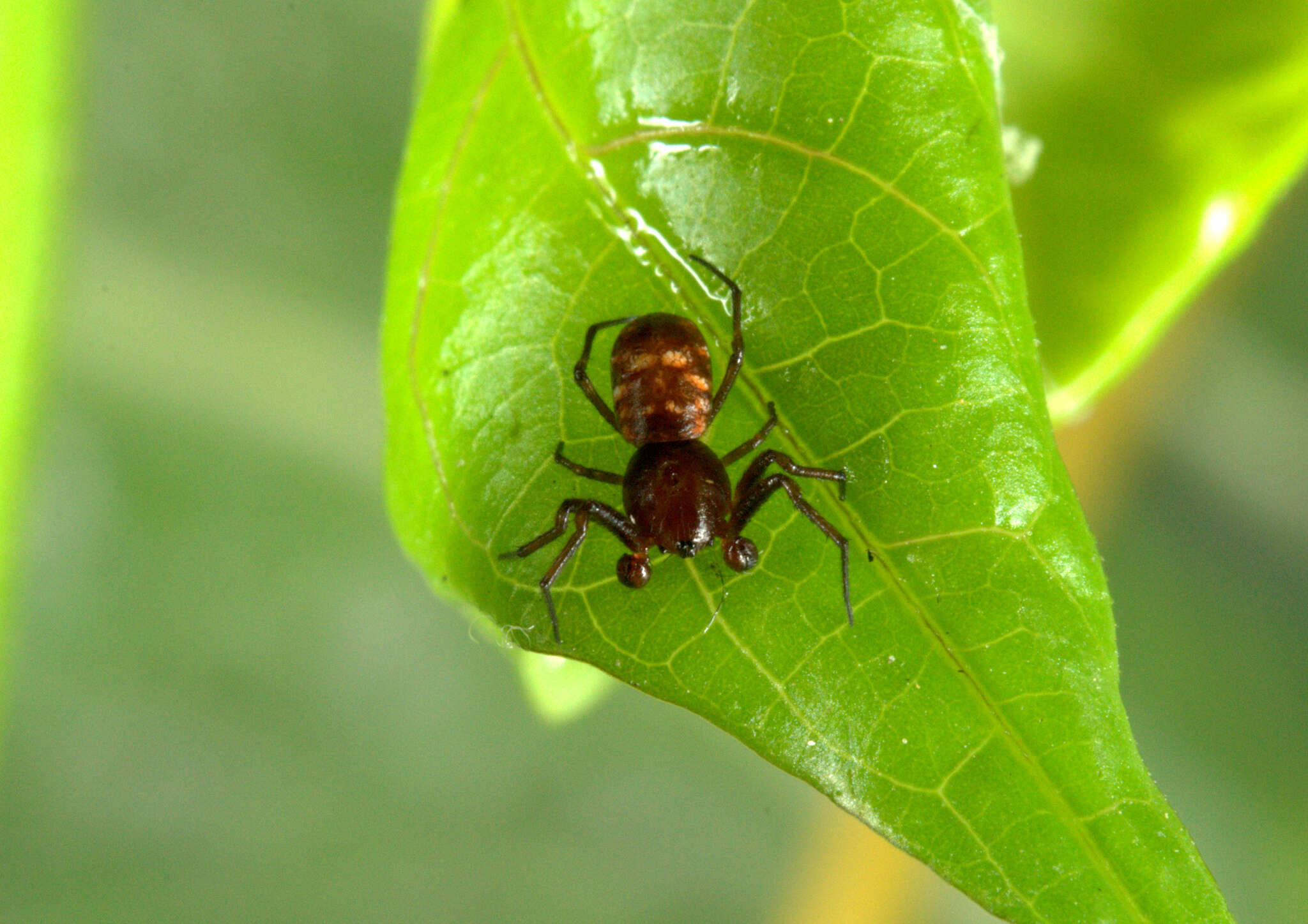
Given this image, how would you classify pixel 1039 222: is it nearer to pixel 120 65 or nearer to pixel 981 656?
pixel 981 656

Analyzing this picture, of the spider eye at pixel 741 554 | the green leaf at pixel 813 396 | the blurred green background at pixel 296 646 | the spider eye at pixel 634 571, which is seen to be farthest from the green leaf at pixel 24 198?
the spider eye at pixel 741 554

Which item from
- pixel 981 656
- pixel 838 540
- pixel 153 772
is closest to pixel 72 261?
pixel 153 772

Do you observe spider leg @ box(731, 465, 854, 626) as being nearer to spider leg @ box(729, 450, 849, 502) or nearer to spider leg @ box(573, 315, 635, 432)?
spider leg @ box(729, 450, 849, 502)

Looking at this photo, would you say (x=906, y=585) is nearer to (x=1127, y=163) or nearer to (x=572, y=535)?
(x=572, y=535)

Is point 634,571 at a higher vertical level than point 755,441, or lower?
lower

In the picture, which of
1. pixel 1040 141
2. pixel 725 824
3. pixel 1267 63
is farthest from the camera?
pixel 725 824

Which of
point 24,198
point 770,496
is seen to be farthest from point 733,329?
point 24,198

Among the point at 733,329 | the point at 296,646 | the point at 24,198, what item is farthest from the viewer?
the point at 296,646
